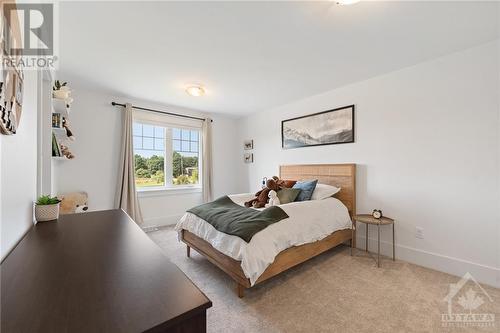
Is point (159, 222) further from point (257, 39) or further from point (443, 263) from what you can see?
point (443, 263)

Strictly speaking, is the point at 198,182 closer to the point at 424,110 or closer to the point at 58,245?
the point at 58,245

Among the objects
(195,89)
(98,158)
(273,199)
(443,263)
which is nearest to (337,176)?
(273,199)

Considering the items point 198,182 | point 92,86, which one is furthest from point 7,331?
point 198,182

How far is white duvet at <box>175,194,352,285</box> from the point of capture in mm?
1771

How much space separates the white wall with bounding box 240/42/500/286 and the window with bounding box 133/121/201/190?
9.75ft

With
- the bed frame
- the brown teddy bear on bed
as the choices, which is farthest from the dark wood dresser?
the brown teddy bear on bed

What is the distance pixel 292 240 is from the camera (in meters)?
2.10

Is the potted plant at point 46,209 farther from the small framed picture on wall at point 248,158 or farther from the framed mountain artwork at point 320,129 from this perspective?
the small framed picture on wall at point 248,158

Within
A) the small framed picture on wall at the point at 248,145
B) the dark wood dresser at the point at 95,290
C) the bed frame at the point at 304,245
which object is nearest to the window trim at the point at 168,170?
the small framed picture on wall at the point at 248,145

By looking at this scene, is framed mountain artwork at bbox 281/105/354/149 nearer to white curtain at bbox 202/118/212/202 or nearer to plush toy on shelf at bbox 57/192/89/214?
white curtain at bbox 202/118/212/202

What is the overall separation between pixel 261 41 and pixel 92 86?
2.62 metres

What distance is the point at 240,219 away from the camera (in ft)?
6.84
